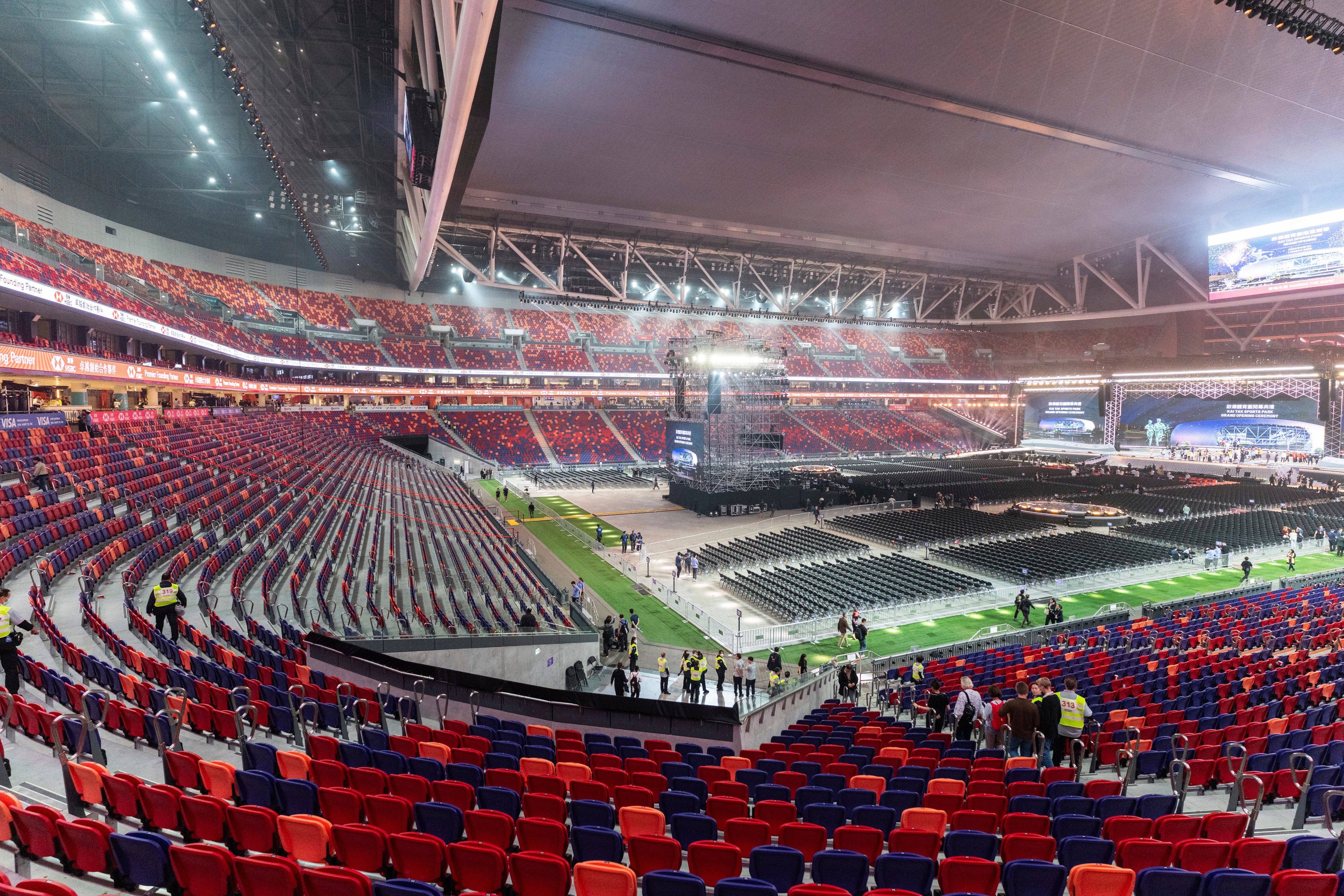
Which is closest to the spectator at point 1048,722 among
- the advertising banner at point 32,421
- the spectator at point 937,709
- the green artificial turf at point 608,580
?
the spectator at point 937,709

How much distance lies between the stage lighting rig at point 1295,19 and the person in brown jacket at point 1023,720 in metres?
16.9

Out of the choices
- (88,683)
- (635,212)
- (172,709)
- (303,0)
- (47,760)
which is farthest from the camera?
(635,212)

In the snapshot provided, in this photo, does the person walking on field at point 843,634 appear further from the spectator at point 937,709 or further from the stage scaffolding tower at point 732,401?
the stage scaffolding tower at point 732,401

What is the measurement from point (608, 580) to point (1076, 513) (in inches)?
1005

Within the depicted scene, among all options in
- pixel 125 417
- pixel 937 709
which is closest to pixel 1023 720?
pixel 937 709

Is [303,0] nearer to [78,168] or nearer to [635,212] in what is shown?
[635,212]

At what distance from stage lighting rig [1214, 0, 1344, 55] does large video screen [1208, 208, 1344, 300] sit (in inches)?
744

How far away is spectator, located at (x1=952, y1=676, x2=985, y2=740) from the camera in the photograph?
346 inches

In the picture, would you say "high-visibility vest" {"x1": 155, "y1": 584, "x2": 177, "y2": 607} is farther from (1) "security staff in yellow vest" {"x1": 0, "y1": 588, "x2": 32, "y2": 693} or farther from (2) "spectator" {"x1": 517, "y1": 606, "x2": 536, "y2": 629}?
(2) "spectator" {"x1": 517, "y1": 606, "x2": 536, "y2": 629}

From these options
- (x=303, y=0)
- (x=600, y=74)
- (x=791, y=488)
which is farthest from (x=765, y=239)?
(x=303, y=0)

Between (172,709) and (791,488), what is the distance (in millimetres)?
34089

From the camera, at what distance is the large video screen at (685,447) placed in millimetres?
37000

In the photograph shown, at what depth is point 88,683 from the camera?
7.30 meters

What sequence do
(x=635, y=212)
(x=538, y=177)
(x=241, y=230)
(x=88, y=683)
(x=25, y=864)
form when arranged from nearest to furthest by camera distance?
(x=25, y=864) < (x=88, y=683) < (x=538, y=177) < (x=635, y=212) < (x=241, y=230)
